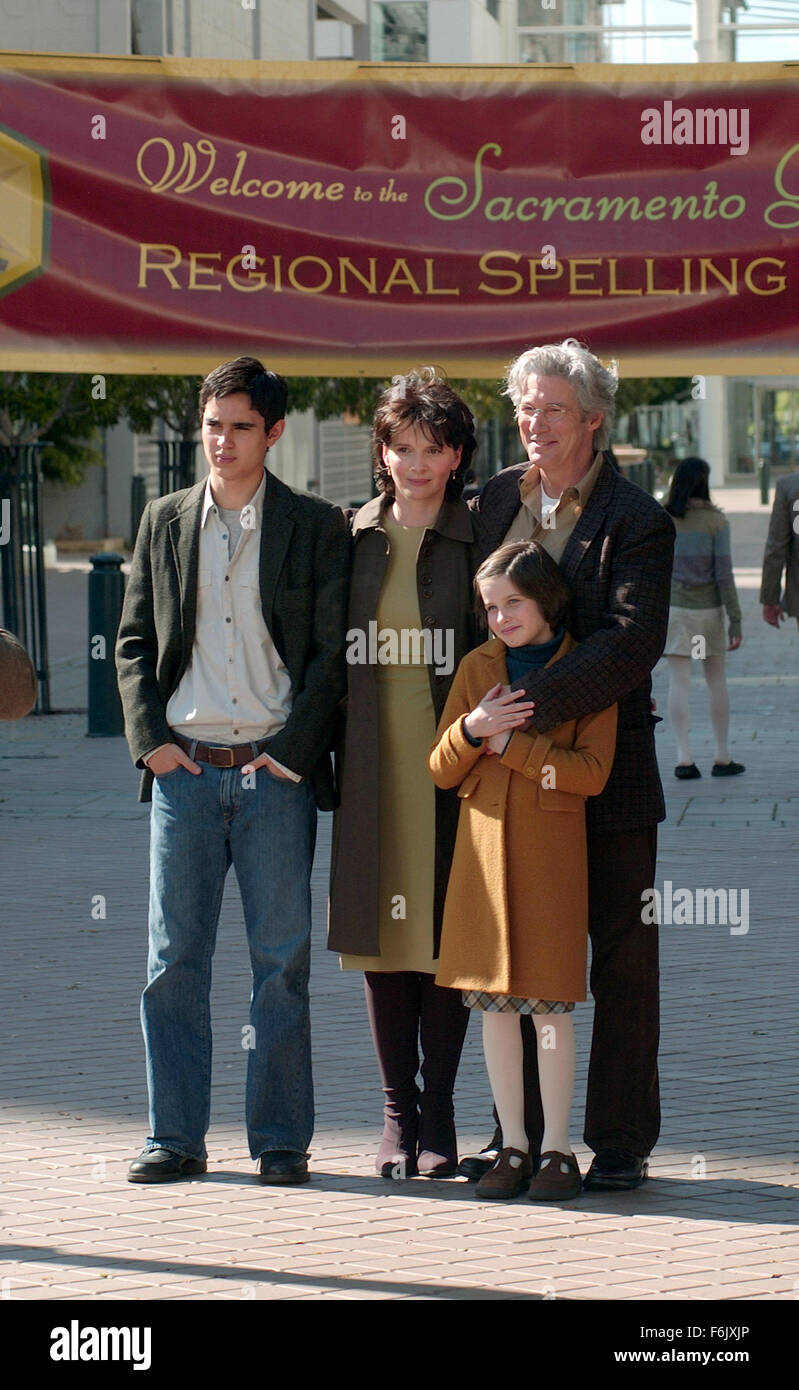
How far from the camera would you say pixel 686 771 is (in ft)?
39.0

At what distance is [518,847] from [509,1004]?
393mm

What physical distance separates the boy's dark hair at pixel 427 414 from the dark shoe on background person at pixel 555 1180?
1.75 metres

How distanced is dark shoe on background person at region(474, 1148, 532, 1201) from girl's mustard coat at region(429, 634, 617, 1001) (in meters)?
0.45

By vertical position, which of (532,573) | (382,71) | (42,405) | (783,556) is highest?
(382,71)

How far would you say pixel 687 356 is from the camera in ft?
Answer: 26.7

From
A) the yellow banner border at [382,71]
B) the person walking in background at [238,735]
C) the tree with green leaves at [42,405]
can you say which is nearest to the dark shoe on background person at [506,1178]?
the person walking in background at [238,735]

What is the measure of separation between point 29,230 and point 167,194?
1.93 feet

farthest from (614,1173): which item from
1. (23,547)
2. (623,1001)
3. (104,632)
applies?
(23,547)

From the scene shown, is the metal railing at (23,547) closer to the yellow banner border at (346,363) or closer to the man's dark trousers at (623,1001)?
the yellow banner border at (346,363)

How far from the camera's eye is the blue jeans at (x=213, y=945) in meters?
5.11

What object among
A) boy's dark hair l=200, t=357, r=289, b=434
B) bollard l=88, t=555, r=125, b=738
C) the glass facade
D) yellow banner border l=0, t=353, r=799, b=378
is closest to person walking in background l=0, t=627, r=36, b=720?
boy's dark hair l=200, t=357, r=289, b=434

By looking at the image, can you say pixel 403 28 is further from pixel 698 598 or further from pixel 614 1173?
pixel 614 1173
